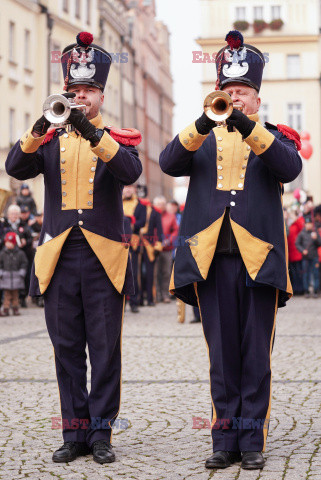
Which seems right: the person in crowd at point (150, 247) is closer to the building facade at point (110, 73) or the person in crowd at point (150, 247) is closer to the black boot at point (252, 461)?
the black boot at point (252, 461)

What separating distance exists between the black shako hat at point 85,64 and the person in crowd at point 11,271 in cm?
1108

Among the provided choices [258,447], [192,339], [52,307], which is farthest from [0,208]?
[258,447]

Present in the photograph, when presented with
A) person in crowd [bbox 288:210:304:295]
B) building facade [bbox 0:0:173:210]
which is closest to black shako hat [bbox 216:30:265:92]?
person in crowd [bbox 288:210:304:295]

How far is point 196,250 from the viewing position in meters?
5.36

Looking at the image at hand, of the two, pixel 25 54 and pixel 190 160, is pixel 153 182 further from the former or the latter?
pixel 190 160

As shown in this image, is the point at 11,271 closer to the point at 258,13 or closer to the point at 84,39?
the point at 84,39

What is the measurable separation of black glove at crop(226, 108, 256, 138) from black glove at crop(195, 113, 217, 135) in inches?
3.8

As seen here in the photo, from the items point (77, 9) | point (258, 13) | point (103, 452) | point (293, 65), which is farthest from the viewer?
point (258, 13)

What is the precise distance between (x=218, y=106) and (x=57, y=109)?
2.59ft

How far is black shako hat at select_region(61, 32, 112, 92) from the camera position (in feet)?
18.1

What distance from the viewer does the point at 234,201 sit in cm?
536

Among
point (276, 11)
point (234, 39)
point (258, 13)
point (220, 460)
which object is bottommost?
point (220, 460)

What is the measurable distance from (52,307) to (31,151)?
0.86m

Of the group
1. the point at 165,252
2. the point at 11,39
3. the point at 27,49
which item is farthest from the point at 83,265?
the point at 27,49
